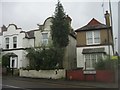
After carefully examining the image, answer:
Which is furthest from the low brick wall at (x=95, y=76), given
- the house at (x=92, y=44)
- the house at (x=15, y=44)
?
the house at (x=15, y=44)

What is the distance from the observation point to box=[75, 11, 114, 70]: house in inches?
1134

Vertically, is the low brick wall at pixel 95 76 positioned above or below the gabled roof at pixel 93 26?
below

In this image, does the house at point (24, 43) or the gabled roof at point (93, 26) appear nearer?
the gabled roof at point (93, 26)

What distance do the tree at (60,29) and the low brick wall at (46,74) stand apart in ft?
13.2

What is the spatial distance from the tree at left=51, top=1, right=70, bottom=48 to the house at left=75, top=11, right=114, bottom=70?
2.15 metres

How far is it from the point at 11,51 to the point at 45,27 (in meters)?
6.61

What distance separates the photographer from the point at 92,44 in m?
29.9

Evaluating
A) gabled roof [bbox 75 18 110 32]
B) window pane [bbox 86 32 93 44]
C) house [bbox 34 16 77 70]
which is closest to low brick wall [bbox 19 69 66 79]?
house [bbox 34 16 77 70]

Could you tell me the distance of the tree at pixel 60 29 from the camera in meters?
29.4

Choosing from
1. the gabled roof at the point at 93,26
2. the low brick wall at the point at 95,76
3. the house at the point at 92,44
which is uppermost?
the gabled roof at the point at 93,26

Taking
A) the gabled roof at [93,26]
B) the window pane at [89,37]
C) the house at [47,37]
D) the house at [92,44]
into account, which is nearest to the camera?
the house at [92,44]

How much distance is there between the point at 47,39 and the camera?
32.9 meters

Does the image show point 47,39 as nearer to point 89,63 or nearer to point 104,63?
point 89,63

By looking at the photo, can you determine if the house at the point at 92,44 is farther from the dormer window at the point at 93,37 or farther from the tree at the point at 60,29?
the tree at the point at 60,29
